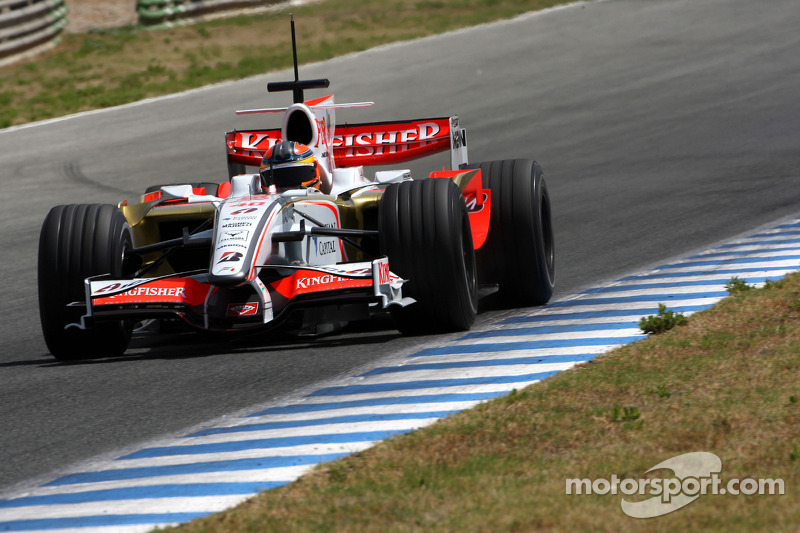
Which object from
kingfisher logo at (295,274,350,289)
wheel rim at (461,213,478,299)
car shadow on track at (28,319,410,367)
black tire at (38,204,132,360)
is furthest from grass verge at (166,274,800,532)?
black tire at (38,204,132,360)

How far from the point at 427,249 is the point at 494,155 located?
33.9 feet

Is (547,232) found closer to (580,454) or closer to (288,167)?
(288,167)

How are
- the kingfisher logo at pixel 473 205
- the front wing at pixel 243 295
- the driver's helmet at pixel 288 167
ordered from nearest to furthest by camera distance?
the front wing at pixel 243 295 < the driver's helmet at pixel 288 167 < the kingfisher logo at pixel 473 205

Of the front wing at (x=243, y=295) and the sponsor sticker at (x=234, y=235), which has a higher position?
the sponsor sticker at (x=234, y=235)

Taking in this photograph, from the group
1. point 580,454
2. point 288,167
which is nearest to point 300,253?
point 288,167

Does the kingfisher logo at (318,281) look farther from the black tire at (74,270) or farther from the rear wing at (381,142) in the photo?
the rear wing at (381,142)

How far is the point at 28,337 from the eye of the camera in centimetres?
925

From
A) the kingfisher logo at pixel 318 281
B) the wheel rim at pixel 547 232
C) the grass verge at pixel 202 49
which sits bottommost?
the wheel rim at pixel 547 232

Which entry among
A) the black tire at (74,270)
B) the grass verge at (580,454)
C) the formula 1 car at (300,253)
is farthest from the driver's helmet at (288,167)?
the grass verge at (580,454)

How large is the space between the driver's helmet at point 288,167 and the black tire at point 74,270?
3.96 ft

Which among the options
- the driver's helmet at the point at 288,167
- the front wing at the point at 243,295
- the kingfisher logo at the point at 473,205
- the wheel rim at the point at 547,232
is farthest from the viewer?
the wheel rim at the point at 547,232

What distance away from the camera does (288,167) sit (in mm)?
8789

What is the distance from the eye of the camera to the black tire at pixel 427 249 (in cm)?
770

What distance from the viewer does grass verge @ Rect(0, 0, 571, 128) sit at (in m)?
22.2
